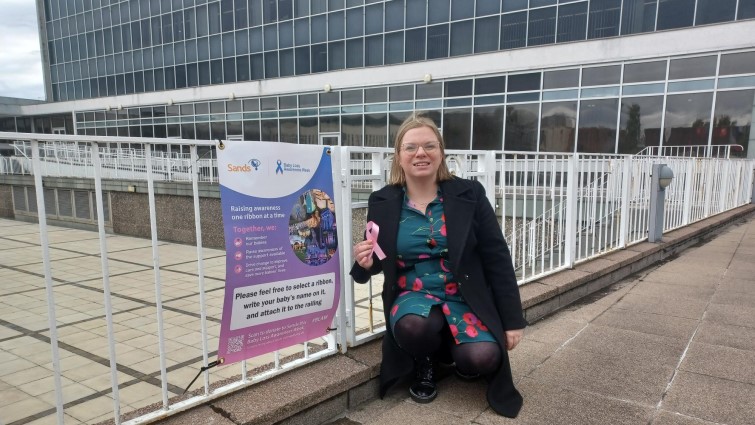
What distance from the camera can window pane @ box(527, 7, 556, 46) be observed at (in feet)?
52.3

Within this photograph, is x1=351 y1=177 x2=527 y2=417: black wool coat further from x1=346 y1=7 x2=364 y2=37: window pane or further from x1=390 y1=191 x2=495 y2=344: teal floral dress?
x1=346 y1=7 x2=364 y2=37: window pane

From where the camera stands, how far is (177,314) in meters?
5.42

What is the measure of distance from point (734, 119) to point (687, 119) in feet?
3.73

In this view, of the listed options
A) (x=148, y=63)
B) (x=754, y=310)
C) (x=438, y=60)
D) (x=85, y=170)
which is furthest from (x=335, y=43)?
(x=754, y=310)

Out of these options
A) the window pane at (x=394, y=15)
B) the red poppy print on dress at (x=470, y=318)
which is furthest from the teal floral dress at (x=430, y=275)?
the window pane at (x=394, y=15)

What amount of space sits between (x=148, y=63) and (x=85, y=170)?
17503mm

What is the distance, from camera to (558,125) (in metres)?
16.1

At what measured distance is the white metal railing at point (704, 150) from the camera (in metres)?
13.5

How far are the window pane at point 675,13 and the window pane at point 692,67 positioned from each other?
108 cm

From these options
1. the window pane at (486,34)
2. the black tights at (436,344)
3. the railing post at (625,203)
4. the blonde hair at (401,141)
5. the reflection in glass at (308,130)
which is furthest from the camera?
the reflection in glass at (308,130)

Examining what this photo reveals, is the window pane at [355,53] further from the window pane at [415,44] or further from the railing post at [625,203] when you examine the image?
the railing post at [625,203]

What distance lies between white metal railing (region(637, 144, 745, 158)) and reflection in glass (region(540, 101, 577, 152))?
2.43 meters

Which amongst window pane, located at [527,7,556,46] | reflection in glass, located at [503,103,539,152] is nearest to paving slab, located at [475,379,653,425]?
reflection in glass, located at [503,103,539,152]

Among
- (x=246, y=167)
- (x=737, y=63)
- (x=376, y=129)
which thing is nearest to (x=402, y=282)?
(x=246, y=167)
